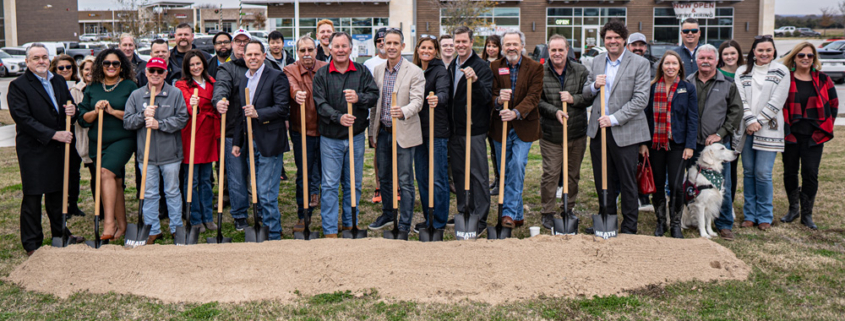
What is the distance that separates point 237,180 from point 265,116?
97 cm

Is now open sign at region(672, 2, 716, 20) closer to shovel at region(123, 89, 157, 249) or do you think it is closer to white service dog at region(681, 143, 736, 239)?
white service dog at region(681, 143, 736, 239)

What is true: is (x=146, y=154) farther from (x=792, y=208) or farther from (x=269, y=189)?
(x=792, y=208)

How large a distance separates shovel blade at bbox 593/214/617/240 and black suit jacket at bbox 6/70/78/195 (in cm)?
480

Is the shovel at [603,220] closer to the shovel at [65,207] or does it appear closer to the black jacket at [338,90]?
the black jacket at [338,90]

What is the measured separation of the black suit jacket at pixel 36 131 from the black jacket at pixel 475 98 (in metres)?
3.56

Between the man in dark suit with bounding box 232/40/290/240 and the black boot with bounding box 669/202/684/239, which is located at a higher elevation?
the man in dark suit with bounding box 232/40/290/240

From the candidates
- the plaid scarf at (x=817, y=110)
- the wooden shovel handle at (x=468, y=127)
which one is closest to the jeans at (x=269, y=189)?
the wooden shovel handle at (x=468, y=127)

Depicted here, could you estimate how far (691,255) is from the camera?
16.5 ft

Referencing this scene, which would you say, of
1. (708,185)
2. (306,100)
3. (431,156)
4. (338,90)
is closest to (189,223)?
(306,100)

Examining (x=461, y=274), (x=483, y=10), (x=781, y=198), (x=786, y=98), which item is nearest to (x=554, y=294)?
(x=461, y=274)

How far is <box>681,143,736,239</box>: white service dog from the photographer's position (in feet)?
19.6

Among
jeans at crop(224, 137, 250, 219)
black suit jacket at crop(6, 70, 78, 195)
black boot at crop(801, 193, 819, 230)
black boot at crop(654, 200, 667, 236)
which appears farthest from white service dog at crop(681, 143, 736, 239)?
black suit jacket at crop(6, 70, 78, 195)

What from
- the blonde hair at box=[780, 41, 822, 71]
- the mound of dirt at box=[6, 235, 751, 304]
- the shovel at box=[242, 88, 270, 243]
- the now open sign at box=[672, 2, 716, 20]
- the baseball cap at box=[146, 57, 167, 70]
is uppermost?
the now open sign at box=[672, 2, 716, 20]

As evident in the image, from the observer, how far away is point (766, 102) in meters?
6.21
